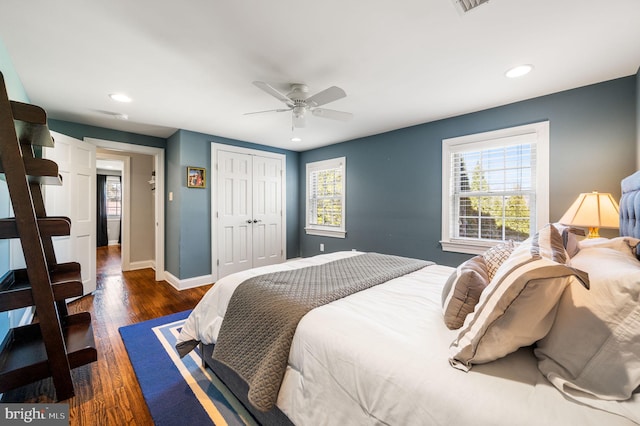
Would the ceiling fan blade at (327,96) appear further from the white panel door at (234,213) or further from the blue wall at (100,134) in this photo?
the blue wall at (100,134)

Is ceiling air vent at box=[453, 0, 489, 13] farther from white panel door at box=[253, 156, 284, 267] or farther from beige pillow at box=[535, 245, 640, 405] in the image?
white panel door at box=[253, 156, 284, 267]

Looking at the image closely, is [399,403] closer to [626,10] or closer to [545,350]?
[545,350]

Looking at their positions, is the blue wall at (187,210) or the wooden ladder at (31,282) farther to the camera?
the blue wall at (187,210)

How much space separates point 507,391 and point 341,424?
23.1 inches

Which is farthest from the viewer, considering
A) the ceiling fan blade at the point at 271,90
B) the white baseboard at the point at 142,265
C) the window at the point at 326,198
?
the white baseboard at the point at 142,265

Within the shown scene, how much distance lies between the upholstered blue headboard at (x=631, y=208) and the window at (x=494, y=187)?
778 millimetres

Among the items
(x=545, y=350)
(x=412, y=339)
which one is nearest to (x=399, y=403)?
(x=412, y=339)

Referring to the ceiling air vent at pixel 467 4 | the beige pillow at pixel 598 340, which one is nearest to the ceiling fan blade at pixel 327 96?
the ceiling air vent at pixel 467 4

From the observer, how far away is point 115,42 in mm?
1854

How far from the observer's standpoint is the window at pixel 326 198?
4.79 m

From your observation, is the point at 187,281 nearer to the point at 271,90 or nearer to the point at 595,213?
the point at 271,90

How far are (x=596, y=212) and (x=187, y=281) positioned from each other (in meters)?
4.58

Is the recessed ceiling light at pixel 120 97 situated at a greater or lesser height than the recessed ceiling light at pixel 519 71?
greater

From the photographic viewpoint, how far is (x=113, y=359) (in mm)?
2186
